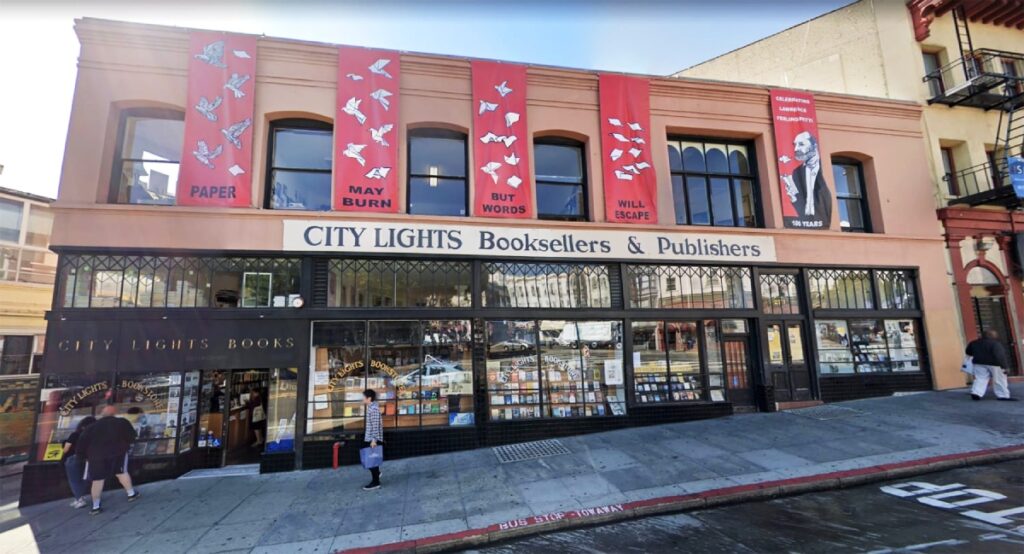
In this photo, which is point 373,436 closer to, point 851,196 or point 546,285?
point 546,285

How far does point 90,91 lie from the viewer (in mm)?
9359

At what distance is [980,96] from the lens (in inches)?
534

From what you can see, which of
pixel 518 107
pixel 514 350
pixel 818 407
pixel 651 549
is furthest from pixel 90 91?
pixel 818 407

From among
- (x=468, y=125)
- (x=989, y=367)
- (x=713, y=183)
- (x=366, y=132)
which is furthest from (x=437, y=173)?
(x=989, y=367)

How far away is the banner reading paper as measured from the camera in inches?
437

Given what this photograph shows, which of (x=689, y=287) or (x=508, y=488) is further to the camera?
(x=689, y=287)

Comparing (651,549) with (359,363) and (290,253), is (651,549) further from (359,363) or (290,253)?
(290,253)

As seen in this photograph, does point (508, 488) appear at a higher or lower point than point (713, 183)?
lower

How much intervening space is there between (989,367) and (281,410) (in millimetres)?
16400

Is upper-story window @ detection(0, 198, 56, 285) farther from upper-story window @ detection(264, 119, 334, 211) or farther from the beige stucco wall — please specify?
upper-story window @ detection(264, 119, 334, 211)

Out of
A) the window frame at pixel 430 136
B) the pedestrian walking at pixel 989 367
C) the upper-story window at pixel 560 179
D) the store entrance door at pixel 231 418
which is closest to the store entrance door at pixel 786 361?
the pedestrian walking at pixel 989 367

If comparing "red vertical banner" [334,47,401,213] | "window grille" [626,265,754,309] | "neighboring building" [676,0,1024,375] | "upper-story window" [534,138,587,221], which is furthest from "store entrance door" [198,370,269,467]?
"neighboring building" [676,0,1024,375]

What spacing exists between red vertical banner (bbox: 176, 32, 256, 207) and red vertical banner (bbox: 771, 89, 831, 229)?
43.8ft

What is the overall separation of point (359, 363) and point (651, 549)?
22.0 ft
